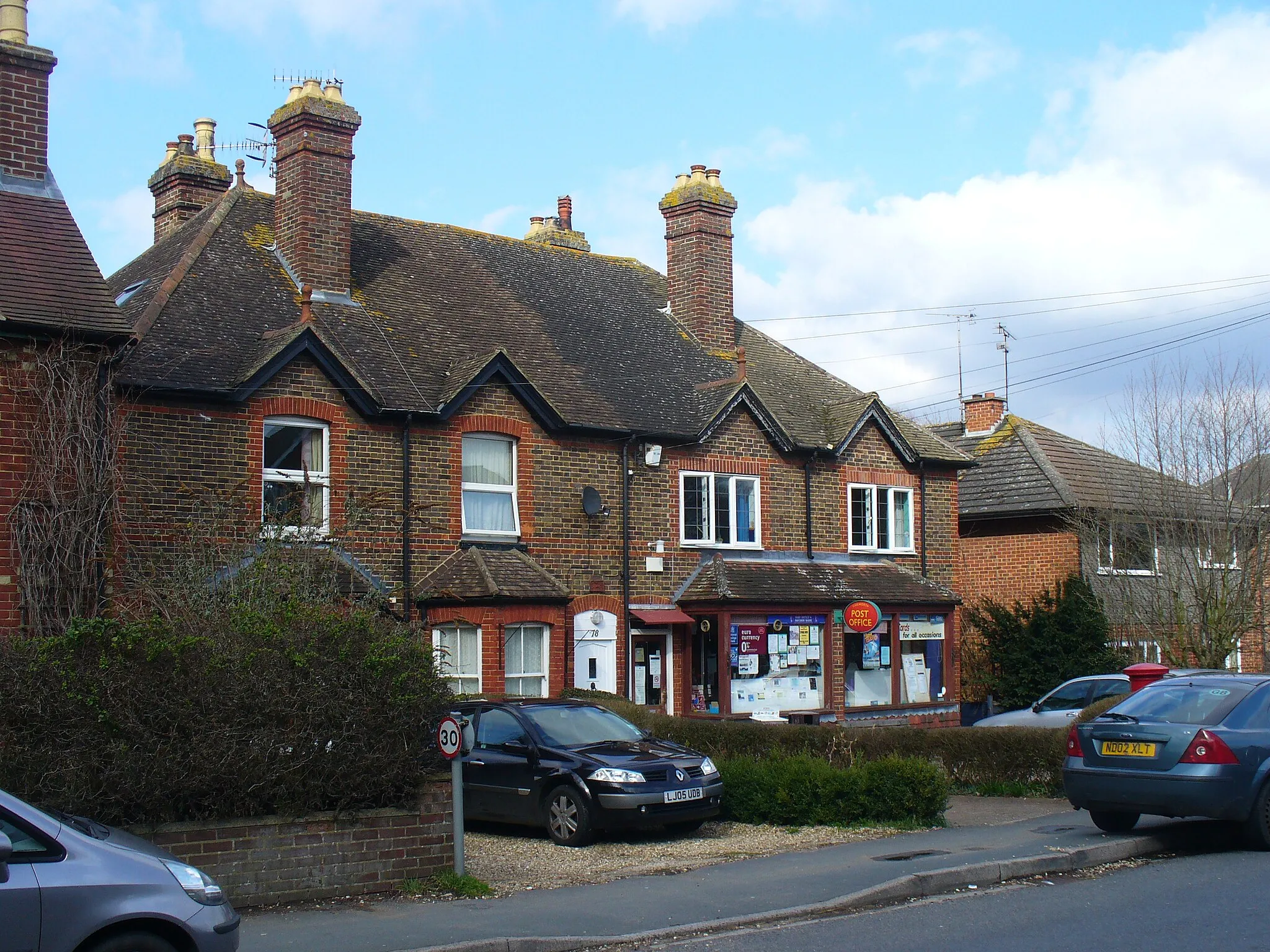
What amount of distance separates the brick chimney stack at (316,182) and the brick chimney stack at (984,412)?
16991 mm

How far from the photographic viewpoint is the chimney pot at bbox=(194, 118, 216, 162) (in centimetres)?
2534

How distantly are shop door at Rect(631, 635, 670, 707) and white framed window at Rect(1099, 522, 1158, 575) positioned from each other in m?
9.56

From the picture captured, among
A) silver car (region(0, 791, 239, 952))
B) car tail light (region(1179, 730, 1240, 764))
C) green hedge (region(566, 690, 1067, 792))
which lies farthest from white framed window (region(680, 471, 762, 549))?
silver car (region(0, 791, 239, 952))

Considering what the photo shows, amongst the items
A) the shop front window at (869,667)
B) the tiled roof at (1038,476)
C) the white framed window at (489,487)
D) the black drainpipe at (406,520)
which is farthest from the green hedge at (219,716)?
the tiled roof at (1038,476)

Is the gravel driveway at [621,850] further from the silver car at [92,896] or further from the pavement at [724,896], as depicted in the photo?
the silver car at [92,896]

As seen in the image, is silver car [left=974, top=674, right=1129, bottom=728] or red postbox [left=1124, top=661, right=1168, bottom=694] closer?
red postbox [left=1124, top=661, right=1168, bottom=694]

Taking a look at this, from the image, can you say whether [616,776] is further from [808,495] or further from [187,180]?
[187,180]

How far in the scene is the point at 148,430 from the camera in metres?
17.5

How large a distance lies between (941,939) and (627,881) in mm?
3195

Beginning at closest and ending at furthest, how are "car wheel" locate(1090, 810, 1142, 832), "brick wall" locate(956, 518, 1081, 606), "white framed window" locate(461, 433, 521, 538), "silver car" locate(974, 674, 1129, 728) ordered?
1. "car wheel" locate(1090, 810, 1142, 832)
2. "silver car" locate(974, 674, 1129, 728)
3. "white framed window" locate(461, 433, 521, 538)
4. "brick wall" locate(956, 518, 1081, 606)

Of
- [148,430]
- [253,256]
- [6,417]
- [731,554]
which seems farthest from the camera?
[731,554]

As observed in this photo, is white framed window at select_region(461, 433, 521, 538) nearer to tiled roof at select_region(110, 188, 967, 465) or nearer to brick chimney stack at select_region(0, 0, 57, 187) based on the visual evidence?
tiled roof at select_region(110, 188, 967, 465)

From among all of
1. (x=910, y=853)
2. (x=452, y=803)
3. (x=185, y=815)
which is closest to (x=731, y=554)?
(x=910, y=853)

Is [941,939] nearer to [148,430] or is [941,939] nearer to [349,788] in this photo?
[349,788]
